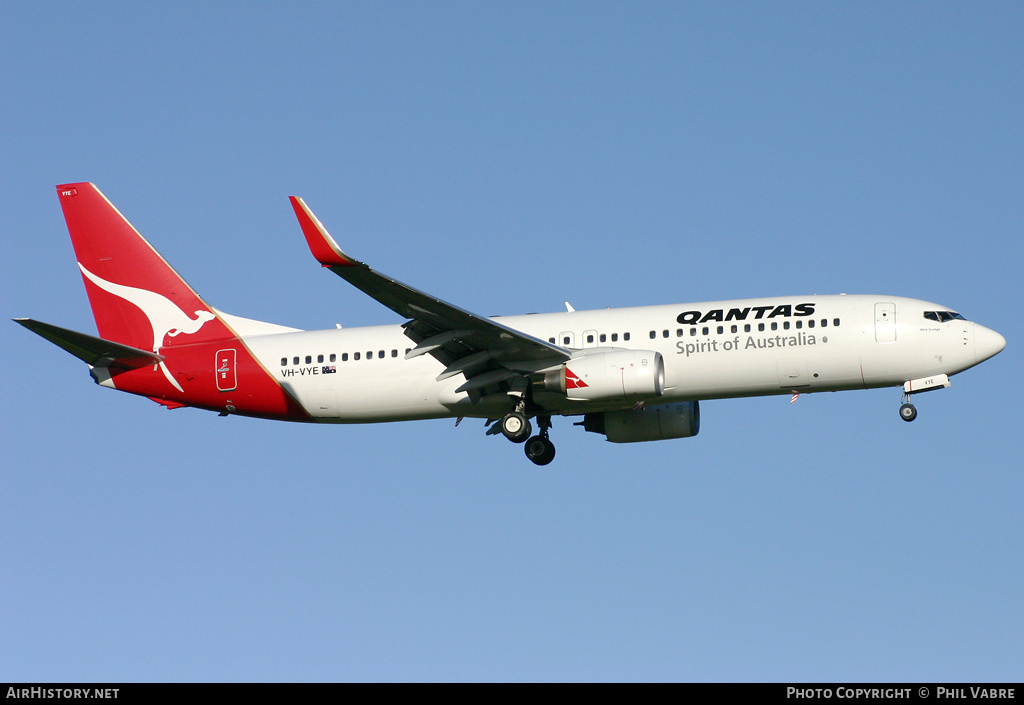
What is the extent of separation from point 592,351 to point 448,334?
4405 millimetres

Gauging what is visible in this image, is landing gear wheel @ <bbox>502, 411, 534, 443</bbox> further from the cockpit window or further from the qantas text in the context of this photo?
the cockpit window

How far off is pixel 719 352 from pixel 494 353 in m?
6.63

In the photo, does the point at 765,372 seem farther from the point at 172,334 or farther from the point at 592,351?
the point at 172,334

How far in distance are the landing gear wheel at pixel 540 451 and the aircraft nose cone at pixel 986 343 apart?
1323cm

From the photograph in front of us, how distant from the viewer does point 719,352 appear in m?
35.2

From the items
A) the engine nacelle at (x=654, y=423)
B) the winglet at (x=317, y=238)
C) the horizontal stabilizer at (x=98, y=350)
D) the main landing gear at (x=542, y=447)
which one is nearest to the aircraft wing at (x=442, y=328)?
the winglet at (x=317, y=238)

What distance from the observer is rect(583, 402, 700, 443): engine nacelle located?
3900 cm

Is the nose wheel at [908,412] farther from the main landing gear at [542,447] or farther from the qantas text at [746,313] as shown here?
the main landing gear at [542,447]

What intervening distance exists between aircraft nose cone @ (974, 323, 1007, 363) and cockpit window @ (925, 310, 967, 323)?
65 centimetres

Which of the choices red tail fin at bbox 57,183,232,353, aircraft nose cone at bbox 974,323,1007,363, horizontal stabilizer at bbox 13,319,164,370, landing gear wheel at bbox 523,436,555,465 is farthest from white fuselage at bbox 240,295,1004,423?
horizontal stabilizer at bbox 13,319,164,370

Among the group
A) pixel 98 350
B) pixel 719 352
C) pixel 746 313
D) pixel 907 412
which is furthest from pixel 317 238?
pixel 907 412

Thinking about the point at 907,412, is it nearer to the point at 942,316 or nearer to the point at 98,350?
the point at 942,316

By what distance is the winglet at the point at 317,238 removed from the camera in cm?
2978

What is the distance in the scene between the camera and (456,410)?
3756cm
